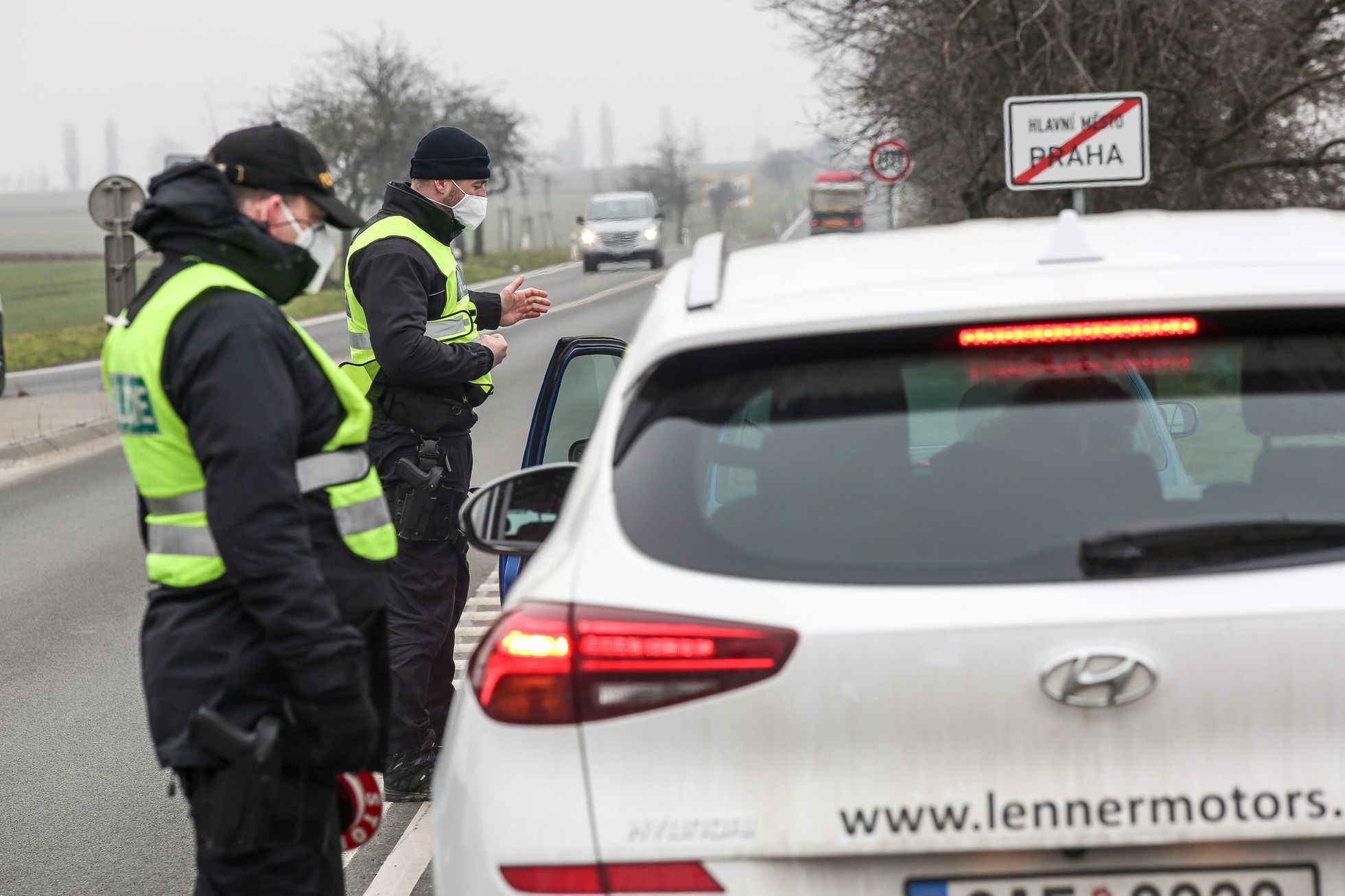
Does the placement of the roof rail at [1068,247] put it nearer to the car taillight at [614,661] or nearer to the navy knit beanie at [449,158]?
the car taillight at [614,661]

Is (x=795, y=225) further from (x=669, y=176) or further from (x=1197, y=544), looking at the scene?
(x=1197, y=544)

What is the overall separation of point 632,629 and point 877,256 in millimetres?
882

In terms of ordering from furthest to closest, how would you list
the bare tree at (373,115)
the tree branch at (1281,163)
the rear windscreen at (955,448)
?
Result: the bare tree at (373,115) → the tree branch at (1281,163) → the rear windscreen at (955,448)

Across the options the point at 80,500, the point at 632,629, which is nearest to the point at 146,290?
the point at 632,629

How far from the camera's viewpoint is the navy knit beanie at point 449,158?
5246mm

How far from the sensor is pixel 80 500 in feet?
41.3

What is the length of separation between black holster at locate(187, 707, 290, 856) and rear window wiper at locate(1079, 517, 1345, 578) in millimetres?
1476

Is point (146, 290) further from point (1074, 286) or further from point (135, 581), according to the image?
point (135, 581)

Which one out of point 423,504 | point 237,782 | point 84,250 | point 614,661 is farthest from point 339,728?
point 84,250

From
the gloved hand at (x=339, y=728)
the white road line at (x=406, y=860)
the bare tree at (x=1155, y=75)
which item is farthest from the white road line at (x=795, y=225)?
the gloved hand at (x=339, y=728)

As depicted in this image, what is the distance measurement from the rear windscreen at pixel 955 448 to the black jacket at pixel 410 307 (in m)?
2.63

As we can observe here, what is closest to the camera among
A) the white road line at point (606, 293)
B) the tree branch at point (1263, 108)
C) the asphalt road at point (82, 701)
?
the asphalt road at point (82, 701)

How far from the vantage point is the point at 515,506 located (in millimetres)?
3160

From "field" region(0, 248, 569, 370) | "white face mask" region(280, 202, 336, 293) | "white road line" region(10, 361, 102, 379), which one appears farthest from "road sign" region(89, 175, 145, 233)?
"white face mask" region(280, 202, 336, 293)
